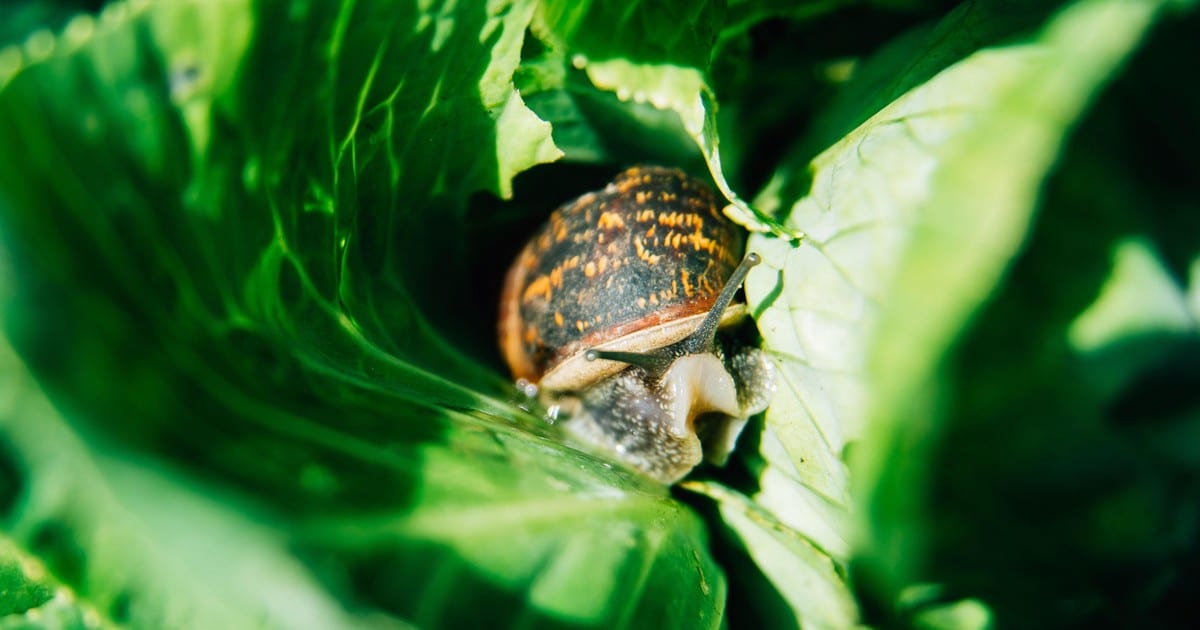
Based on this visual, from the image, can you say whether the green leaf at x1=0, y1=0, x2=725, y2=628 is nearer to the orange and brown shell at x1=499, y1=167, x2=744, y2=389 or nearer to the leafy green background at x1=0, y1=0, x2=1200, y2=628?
the leafy green background at x1=0, y1=0, x2=1200, y2=628

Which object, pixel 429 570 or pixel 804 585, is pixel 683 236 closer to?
pixel 804 585

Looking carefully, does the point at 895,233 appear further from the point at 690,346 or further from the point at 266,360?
the point at 266,360

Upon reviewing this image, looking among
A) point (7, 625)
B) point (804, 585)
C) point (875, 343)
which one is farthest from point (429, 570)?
point (7, 625)

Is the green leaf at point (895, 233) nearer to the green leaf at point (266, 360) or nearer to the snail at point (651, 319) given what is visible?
the snail at point (651, 319)

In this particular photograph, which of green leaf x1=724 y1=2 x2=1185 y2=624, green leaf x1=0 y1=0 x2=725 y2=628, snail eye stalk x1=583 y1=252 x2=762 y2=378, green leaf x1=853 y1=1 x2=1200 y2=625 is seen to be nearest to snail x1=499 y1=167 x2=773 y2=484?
snail eye stalk x1=583 y1=252 x2=762 y2=378

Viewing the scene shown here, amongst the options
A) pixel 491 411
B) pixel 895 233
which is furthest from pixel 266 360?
pixel 895 233

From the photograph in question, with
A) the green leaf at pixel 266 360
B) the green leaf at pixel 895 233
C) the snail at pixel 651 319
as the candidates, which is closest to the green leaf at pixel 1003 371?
the green leaf at pixel 895 233

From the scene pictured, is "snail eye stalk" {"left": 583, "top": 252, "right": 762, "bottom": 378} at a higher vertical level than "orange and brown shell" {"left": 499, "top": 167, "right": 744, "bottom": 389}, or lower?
lower

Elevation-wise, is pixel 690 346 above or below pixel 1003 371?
below
